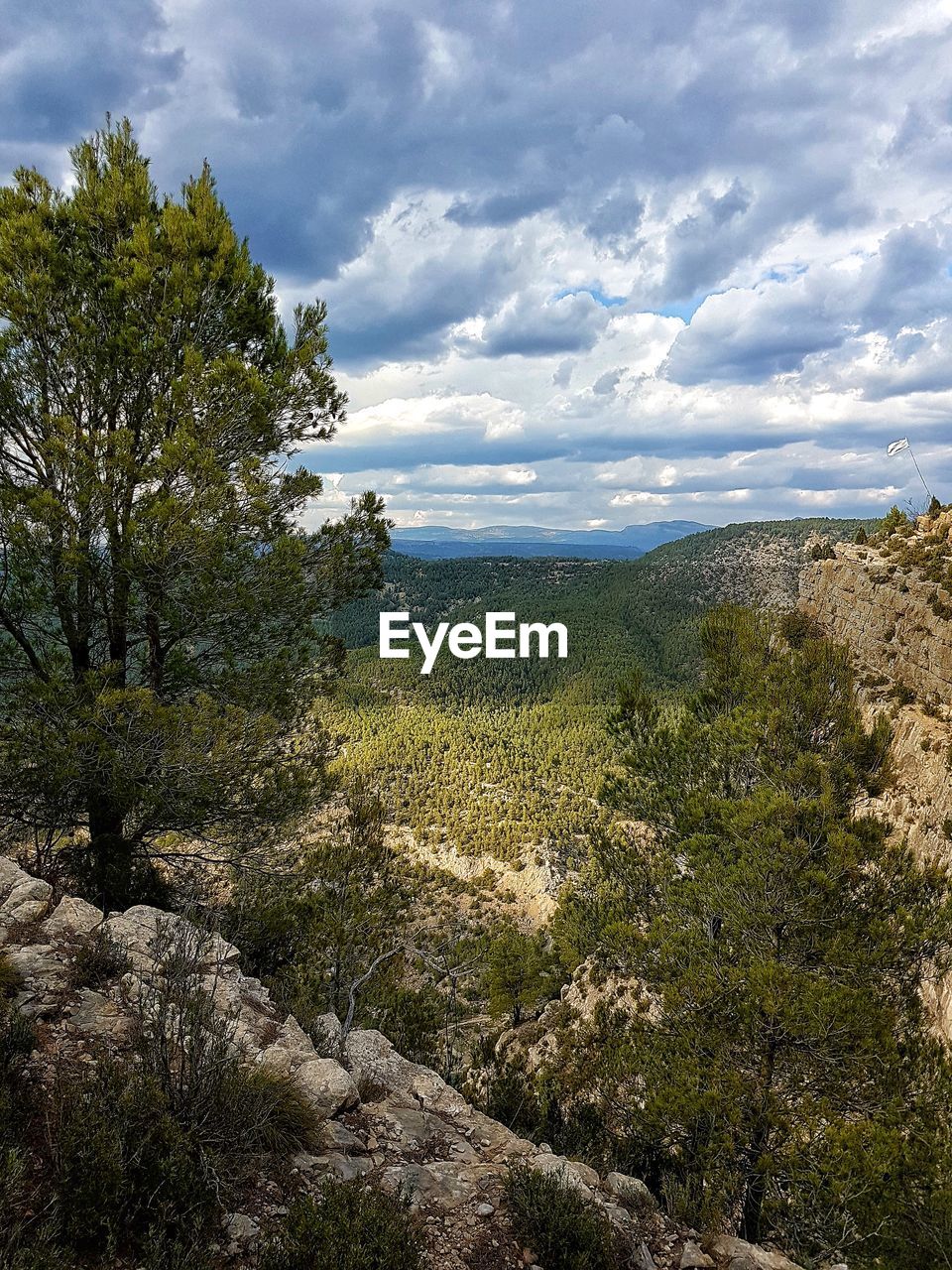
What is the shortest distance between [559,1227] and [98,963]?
390 cm

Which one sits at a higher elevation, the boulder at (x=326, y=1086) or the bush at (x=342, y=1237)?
the bush at (x=342, y=1237)

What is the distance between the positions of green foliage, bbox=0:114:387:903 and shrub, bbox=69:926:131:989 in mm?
1558

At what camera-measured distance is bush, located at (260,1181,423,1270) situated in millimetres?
2811

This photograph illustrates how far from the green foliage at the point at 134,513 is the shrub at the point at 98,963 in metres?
1.56

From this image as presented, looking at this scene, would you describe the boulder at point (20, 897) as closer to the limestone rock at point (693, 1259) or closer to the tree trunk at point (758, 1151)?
the limestone rock at point (693, 1259)

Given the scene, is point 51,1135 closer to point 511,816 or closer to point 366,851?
point 366,851

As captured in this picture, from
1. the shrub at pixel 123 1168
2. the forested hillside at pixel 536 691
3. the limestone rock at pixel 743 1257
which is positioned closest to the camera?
the shrub at pixel 123 1168

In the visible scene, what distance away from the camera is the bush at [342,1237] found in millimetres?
2811

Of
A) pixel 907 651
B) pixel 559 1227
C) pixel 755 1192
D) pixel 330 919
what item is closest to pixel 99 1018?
pixel 559 1227

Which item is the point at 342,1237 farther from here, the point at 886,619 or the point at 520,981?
the point at 520,981

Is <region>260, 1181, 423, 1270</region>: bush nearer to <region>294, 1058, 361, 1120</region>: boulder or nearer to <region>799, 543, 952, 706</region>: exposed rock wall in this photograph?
<region>294, 1058, 361, 1120</region>: boulder

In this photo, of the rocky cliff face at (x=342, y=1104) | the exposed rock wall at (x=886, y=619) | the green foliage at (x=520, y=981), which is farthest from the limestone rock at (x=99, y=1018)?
the green foliage at (x=520, y=981)

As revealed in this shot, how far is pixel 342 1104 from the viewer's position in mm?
4742

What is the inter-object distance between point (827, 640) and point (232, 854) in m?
8.70
